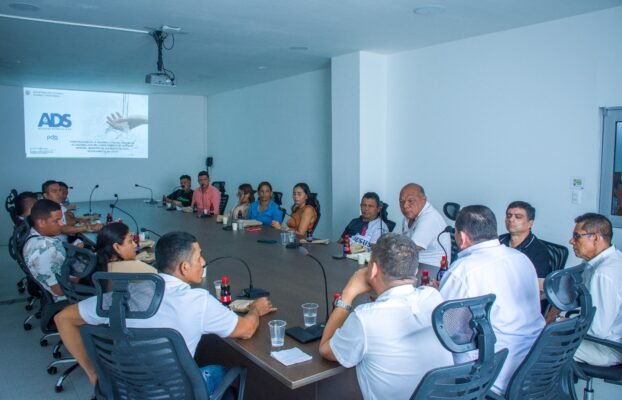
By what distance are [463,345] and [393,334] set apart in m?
0.35

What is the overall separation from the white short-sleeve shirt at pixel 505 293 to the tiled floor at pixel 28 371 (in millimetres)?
1191

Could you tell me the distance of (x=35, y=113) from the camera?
8703 millimetres

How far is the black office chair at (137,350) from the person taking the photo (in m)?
1.67

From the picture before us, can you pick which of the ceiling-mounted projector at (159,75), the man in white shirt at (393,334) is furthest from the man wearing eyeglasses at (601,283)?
the ceiling-mounted projector at (159,75)

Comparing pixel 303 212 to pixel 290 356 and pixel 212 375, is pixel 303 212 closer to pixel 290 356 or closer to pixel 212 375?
pixel 212 375

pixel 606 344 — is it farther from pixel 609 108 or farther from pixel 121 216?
pixel 121 216

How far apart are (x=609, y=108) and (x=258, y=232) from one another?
3.18 metres

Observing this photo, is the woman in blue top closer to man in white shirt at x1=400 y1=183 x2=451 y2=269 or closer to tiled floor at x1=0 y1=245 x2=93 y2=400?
man in white shirt at x1=400 y1=183 x2=451 y2=269

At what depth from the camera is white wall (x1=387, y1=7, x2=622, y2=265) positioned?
4.09m

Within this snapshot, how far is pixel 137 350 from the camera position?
179 cm

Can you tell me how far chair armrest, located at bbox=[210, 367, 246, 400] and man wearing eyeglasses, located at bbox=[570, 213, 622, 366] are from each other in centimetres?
159

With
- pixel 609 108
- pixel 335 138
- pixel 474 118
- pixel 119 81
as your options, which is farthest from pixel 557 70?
pixel 119 81

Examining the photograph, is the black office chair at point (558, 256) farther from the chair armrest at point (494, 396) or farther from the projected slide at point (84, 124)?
the projected slide at point (84, 124)

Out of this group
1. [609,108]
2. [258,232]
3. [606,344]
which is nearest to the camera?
[606,344]
